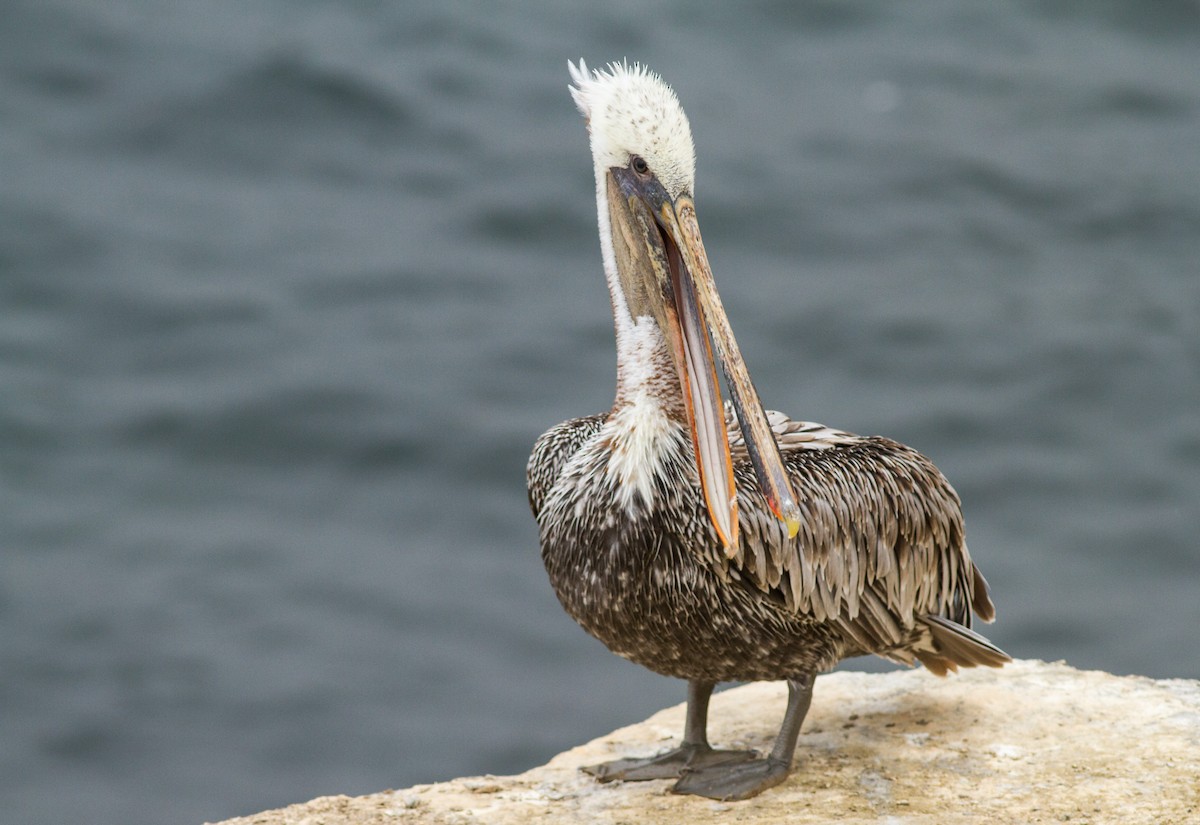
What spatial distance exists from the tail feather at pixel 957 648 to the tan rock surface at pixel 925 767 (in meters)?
0.23

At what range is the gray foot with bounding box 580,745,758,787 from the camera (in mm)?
4805

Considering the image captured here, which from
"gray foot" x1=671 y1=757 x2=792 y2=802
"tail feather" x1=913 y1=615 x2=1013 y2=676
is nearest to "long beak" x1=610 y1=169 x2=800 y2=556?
"gray foot" x1=671 y1=757 x2=792 y2=802

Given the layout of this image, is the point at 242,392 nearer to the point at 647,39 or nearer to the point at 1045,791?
the point at 647,39

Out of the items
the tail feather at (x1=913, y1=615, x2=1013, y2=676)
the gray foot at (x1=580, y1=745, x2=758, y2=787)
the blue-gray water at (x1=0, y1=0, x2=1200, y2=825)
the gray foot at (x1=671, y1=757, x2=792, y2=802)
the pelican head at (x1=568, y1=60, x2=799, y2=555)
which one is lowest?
the gray foot at (x1=671, y1=757, x2=792, y2=802)

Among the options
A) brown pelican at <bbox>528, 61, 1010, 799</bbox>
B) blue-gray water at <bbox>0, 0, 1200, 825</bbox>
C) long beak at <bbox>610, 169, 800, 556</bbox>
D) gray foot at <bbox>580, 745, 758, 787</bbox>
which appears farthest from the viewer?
blue-gray water at <bbox>0, 0, 1200, 825</bbox>

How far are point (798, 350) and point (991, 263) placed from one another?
1.70 m

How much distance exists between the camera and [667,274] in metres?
4.41

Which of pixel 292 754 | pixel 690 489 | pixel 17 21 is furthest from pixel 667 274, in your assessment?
pixel 17 21

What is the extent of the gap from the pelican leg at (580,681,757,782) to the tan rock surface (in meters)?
0.04

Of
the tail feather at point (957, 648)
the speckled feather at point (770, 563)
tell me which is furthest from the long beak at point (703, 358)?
the tail feather at point (957, 648)

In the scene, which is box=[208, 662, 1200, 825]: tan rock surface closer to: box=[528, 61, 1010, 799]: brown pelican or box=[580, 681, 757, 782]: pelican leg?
box=[580, 681, 757, 782]: pelican leg

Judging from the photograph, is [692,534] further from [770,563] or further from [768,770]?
[768,770]

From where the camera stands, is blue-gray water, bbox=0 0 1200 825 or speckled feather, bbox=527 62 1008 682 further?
blue-gray water, bbox=0 0 1200 825

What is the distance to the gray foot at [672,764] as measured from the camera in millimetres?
4805
